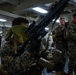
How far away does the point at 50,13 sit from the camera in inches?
64.5

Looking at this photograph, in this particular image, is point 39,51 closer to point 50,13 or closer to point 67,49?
point 50,13

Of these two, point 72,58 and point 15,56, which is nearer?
point 15,56

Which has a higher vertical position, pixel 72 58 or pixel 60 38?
pixel 60 38

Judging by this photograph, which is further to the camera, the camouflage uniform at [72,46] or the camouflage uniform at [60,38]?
the camouflage uniform at [60,38]

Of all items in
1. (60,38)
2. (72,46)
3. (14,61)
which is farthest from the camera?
(60,38)

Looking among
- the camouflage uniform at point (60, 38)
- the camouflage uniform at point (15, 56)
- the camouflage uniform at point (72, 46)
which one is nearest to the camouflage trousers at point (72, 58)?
the camouflage uniform at point (72, 46)

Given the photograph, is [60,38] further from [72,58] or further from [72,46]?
[72,58]

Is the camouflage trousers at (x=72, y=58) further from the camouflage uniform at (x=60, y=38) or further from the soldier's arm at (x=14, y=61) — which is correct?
the soldier's arm at (x=14, y=61)

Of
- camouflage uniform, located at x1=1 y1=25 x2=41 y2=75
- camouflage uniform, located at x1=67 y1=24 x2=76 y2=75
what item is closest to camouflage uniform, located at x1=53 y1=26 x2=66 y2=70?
camouflage uniform, located at x1=67 y1=24 x2=76 y2=75

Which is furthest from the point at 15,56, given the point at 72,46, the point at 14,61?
the point at 72,46

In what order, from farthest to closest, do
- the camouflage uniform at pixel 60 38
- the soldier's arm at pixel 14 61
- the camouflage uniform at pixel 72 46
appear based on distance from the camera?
the camouflage uniform at pixel 60 38 < the camouflage uniform at pixel 72 46 < the soldier's arm at pixel 14 61

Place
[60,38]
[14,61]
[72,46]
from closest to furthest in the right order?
[14,61] < [72,46] < [60,38]

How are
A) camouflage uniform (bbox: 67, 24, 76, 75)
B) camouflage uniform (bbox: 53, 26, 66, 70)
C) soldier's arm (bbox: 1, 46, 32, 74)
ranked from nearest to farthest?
soldier's arm (bbox: 1, 46, 32, 74)
camouflage uniform (bbox: 67, 24, 76, 75)
camouflage uniform (bbox: 53, 26, 66, 70)

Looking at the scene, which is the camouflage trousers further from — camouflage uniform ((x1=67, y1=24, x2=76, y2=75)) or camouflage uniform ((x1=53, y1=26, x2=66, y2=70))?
camouflage uniform ((x1=53, y1=26, x2=66, y2=70))
